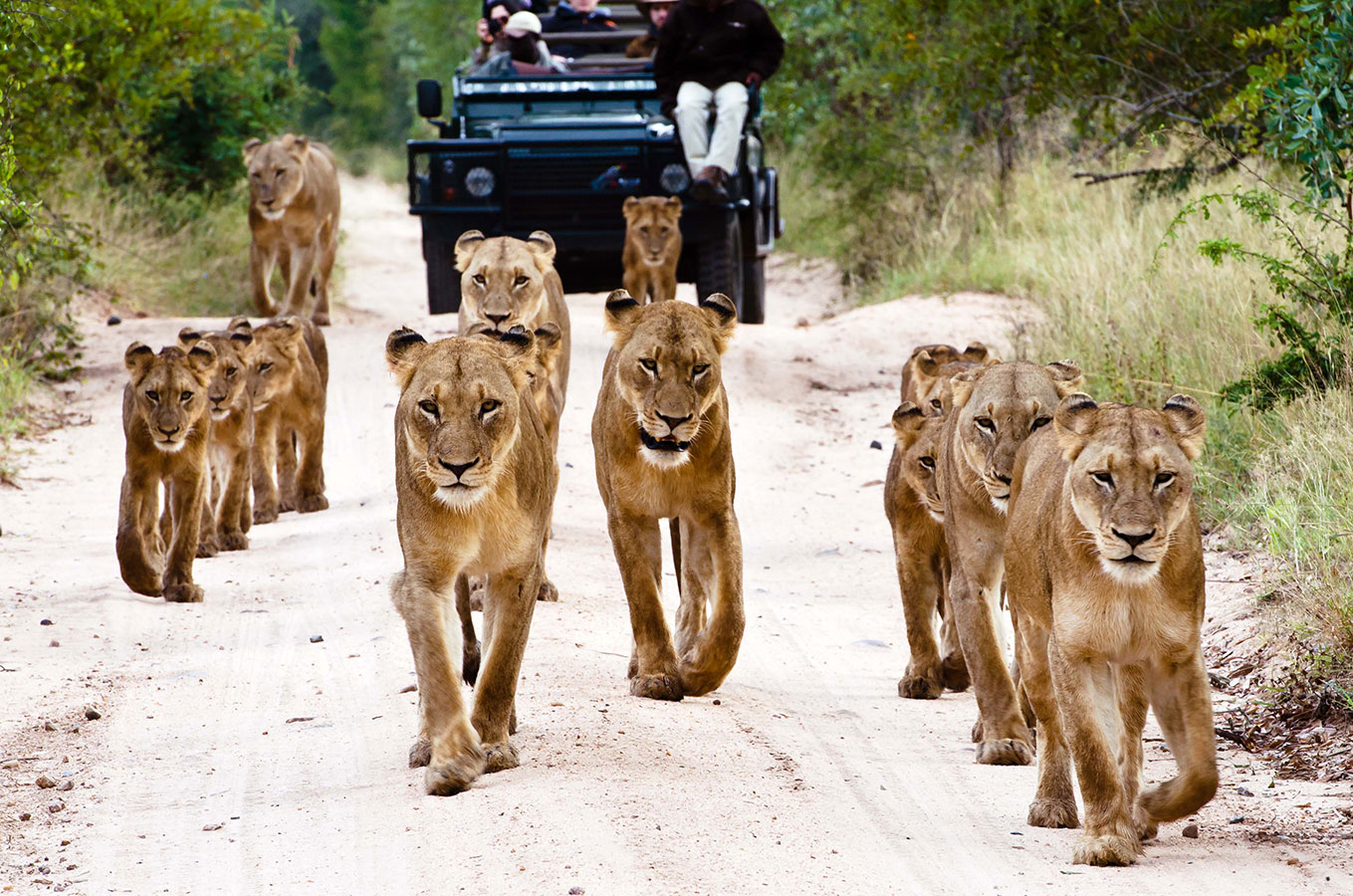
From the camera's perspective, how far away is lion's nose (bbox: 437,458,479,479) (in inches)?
177

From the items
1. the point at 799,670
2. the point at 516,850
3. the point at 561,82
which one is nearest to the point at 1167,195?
the point at 561,82

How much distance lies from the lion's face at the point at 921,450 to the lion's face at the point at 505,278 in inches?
79.8

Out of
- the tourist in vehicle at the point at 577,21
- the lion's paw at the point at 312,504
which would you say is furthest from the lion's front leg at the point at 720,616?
the tourist in vehicle at the point at 577,21

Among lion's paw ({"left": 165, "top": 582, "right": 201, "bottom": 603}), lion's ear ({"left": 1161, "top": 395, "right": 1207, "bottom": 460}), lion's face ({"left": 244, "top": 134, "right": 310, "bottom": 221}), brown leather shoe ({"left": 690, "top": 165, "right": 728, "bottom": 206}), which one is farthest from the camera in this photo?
lion's face ({"left": 244, "top": 134, "right": 310, "bottom": 221})

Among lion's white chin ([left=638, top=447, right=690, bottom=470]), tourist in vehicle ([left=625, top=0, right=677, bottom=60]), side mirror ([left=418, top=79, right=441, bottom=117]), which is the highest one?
tourist in vehicle ([left=625, top=0, right=677, bottom=60])

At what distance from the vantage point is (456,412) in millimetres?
4598

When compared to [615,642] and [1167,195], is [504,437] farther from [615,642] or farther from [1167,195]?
[1167,195]

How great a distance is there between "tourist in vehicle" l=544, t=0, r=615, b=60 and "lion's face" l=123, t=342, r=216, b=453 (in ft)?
25.7

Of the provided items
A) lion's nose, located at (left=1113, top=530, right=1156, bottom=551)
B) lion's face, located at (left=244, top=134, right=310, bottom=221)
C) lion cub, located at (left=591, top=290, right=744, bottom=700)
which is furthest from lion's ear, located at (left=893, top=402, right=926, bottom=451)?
lion's face, located at (left=244, top=134, right=310, bottom=221)

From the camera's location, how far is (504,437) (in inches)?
184

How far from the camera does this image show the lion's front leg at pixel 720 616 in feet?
17.9

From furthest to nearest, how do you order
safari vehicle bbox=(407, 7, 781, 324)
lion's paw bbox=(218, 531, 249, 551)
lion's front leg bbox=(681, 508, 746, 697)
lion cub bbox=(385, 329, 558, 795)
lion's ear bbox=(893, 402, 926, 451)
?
safari vehicle bbox=(407, 7, 781, 324), lion's paw bbox=(218, 531, 249, 551), lion's ear bbox=(893, 402, 926, 451), lion's front leg bbox=(681, 508, 746, 697), lion cub bbox=(385, 329, 558, 795)

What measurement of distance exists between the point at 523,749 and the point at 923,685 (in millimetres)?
1608

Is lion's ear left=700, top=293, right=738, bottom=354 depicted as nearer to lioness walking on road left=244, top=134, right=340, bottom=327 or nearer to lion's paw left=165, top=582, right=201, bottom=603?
lion's paw left=165, top=582, right=201, bottom=603
